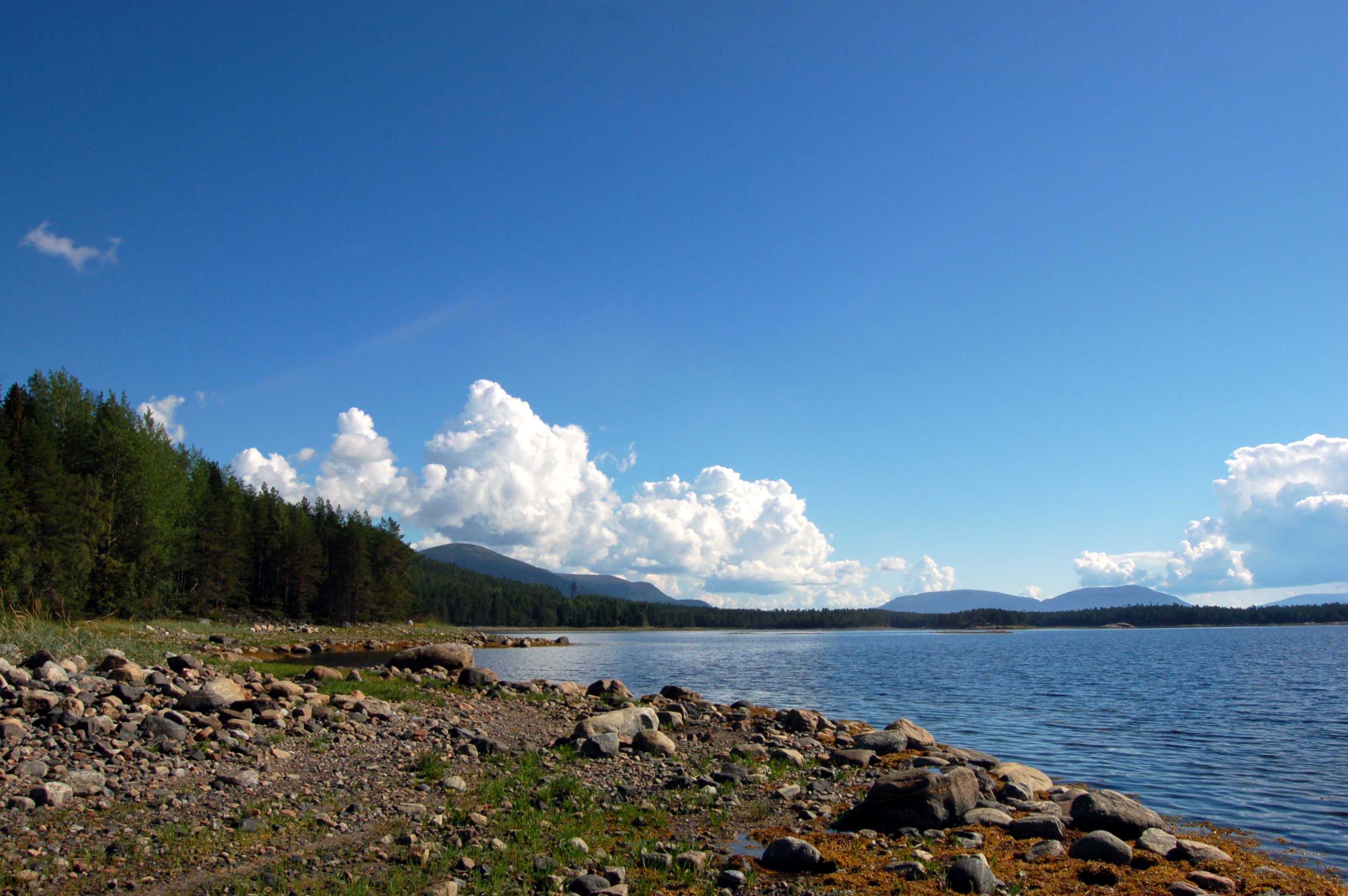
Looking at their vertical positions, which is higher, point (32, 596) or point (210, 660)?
point (32, 596)

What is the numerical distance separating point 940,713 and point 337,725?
91.4 ft

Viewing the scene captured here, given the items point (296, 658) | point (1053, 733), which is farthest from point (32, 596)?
point (1053, 733)

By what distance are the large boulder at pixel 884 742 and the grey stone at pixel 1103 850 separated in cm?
912

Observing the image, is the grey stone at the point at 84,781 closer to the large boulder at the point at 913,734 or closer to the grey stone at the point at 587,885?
the grey stone at the point at 587,885

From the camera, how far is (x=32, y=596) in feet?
138

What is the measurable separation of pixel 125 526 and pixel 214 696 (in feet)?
155

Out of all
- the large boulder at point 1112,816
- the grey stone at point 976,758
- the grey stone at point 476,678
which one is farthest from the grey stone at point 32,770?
the grey stone at point 976,758

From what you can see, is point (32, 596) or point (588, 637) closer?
point (32, 596)

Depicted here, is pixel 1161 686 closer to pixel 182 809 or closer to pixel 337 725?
pixel 337 725

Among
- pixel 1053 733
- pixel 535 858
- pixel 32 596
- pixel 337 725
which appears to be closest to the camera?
pixel 535 858

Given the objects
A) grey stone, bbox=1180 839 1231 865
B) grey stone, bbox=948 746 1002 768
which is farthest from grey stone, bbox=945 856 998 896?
grey stone, bbox=948 746 1002 768

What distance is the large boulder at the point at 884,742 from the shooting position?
73.5ft

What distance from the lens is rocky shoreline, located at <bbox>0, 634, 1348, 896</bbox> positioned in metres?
10.3

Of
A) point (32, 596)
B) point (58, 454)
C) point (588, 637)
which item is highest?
point (58, 454)
